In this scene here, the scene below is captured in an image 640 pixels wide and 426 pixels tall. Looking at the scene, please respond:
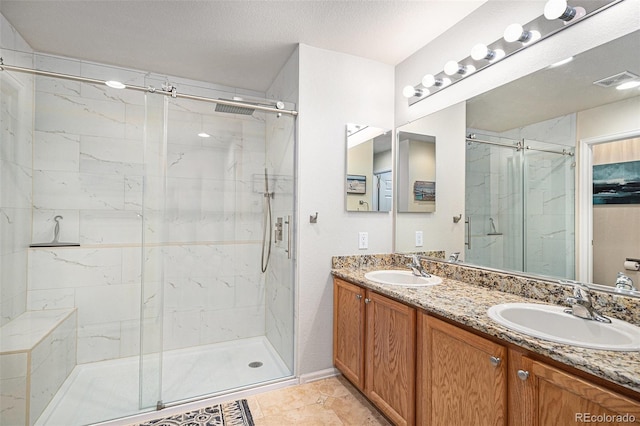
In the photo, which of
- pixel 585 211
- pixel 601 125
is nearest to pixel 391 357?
pixel 585 211

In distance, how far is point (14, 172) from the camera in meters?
2.08

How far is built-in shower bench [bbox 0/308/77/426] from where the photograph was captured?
1.69 metres

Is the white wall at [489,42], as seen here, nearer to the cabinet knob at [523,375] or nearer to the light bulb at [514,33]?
the light bulb at [514,33]

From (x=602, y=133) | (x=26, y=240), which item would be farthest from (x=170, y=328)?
(x=602, y=133)

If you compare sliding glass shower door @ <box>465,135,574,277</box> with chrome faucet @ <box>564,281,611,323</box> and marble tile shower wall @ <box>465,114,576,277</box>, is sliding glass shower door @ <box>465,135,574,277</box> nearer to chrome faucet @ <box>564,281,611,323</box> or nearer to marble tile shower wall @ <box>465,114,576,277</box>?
marble tile shower wall @ <box>465,114,576,277</box>

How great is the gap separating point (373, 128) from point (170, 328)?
7.65 feet

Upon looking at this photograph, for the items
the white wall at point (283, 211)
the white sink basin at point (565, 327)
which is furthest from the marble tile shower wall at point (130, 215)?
the white sink basin at point (565, 327)

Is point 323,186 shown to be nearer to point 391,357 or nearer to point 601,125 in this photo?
point 391,357

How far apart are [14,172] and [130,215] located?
77cm

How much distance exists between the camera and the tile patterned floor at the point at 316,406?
5.94 ft

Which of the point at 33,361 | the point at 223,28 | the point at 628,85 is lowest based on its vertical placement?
the point at 33,361

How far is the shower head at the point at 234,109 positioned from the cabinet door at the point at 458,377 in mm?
1887

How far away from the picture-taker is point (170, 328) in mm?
2420

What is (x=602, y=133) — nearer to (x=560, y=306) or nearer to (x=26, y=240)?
(x=560, y=306)
